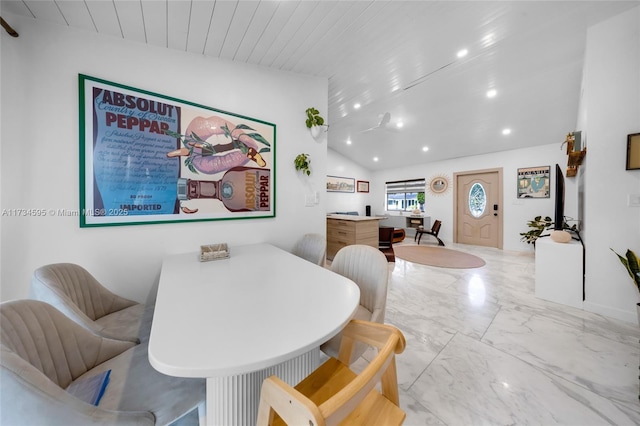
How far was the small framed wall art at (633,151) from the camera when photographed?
1.90 m

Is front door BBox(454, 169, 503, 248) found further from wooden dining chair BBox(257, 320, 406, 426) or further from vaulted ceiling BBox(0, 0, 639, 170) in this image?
wooden dining chair BBox(257, 320, 406, 426)

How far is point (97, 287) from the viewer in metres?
1.29

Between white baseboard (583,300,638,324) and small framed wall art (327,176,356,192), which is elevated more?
small framed wall art (327,176,356,192)

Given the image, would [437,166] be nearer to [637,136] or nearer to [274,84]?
[637,136]

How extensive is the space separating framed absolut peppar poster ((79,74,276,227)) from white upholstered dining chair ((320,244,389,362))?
3.51ft

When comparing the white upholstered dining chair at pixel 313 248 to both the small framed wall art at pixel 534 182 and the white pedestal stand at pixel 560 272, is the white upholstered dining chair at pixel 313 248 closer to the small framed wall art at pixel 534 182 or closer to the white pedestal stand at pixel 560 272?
the white pedestal stand at pixel 560 272

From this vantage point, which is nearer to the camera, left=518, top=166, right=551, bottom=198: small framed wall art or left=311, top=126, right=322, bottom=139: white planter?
left=311, top=126, right=322, bottom=139: white planter

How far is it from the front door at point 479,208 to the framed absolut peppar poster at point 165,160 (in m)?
→ 5.79

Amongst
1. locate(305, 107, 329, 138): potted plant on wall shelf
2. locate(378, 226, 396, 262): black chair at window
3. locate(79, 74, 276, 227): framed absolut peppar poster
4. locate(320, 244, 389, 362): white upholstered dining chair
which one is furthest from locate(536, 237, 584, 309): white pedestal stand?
locate(79, 74, 276, 227): framed absolut peppar poster

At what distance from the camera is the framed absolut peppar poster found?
1.49 m

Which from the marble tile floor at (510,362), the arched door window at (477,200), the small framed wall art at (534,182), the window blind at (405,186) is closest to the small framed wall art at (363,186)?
the window blind at (405,186)

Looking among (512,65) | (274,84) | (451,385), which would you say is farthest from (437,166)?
(451,385)

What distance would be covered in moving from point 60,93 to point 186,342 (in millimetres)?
1954

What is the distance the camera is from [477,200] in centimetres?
567
